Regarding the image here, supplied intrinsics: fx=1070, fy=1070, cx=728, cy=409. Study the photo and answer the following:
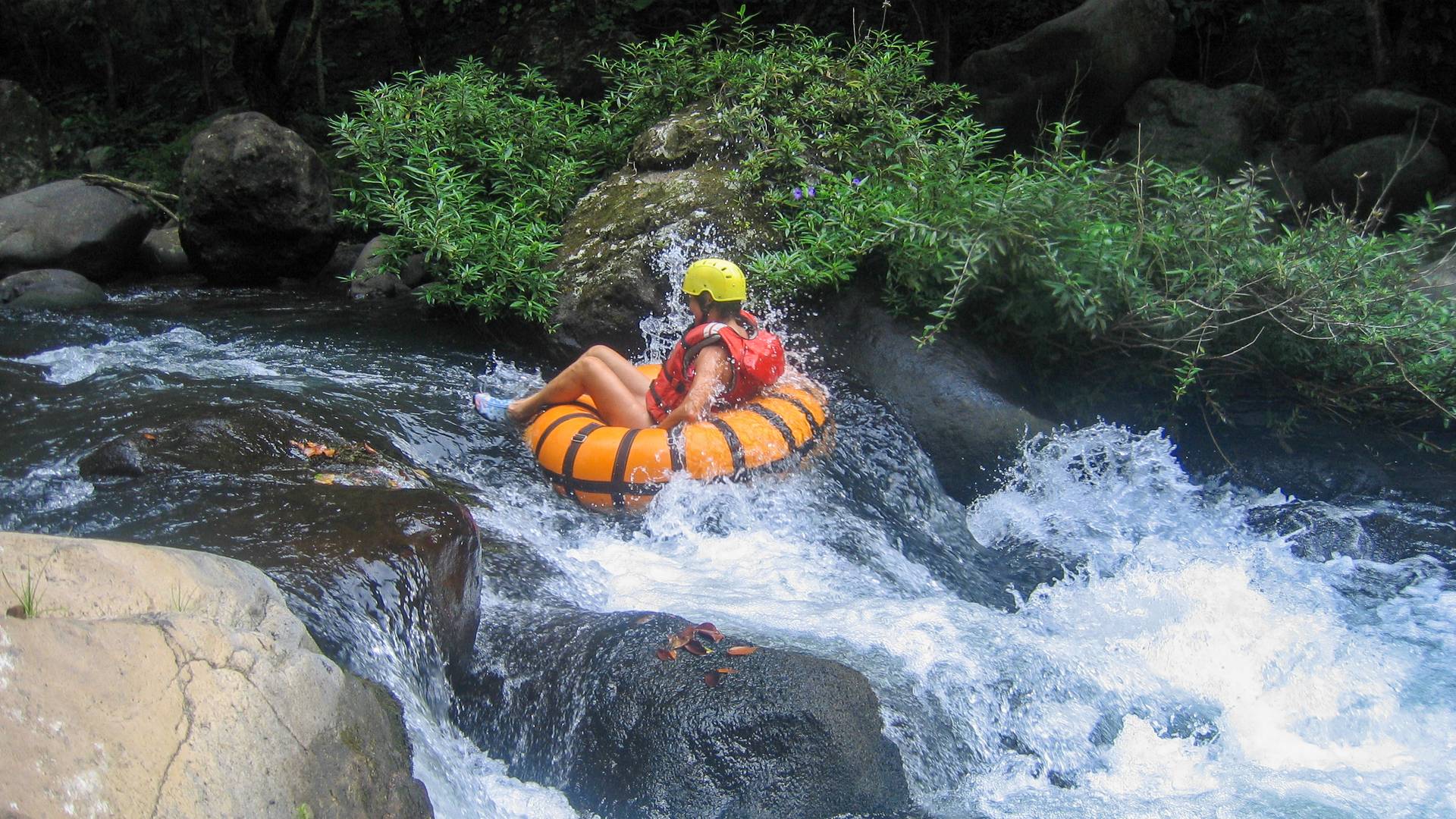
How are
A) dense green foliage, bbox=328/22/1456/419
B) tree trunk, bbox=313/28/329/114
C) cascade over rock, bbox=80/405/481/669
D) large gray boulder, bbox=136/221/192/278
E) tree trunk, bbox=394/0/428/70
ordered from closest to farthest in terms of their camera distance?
1. cascade over rock, bbox=80/405/481/669
2. dense green foliage, bbox=328/22/1456/419
3. large gray boulder, bbox=136/221/192/278
4. tree trunk, bbox=394/0/428/70
5. tree trunk, bbox=313/28/329/114

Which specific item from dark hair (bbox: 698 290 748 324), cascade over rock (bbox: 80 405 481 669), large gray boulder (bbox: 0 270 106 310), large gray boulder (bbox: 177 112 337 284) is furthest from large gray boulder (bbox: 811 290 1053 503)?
large gray boulder (bbox: 0 270 106 310)

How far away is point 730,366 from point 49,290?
5.22 metres

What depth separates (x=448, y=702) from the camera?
10.7 feet

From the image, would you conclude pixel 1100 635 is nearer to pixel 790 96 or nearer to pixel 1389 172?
pixel 790 96

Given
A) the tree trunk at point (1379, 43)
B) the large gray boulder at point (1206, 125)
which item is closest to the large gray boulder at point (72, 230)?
the large gray boulder at point (1206, 125)

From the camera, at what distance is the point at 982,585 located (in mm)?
4582

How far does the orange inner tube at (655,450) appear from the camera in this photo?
15.4 feet

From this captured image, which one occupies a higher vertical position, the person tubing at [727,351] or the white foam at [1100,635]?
the person tubing at [727,351]

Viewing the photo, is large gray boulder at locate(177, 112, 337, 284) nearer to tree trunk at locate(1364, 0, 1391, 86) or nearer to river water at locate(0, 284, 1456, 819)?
river water at locate(0, 284, 1456, 819)

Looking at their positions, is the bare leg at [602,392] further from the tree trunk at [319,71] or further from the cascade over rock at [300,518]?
the tree trunk at [319,71]

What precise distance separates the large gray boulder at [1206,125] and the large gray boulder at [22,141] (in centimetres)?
992

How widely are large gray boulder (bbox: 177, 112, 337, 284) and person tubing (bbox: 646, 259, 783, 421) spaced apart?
4295 millimetres

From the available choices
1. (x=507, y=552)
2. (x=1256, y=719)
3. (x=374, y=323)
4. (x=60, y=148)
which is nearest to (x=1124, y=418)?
(x=1256, y=719)

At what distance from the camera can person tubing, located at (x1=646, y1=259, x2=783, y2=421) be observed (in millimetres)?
5031
